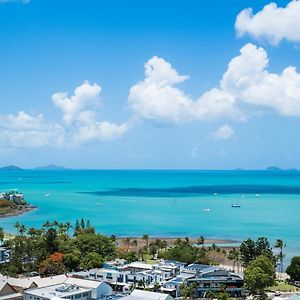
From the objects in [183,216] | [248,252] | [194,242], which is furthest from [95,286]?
[183,216]

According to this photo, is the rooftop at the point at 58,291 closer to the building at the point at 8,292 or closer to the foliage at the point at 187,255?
the building at the point at 8,292

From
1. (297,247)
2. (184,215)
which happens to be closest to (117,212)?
(184,215)

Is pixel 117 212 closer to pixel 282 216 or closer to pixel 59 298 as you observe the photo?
pixel 282 216

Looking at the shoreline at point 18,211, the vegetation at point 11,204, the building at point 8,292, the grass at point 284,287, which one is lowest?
the grass at point 284,287

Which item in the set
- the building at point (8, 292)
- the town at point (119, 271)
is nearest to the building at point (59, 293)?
the town at point (119, 271)

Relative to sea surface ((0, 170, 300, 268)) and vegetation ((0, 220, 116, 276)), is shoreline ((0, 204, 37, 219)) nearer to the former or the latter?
sea surface ((0, 170, 300, 268))

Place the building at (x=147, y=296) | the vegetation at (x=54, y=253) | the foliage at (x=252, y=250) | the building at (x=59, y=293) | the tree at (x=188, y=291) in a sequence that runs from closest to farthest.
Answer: the building at (x=147, y=296) → the building at (x=59, y=293) → the tree at (x=188, y=291) → the vegetation at (x=54, y=253) → the foliage at (x=252, y=250)

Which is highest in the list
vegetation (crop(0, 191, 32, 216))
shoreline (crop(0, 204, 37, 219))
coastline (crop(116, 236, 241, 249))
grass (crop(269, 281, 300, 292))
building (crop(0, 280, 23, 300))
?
vegetation (crop(0, 191, 32, 216))

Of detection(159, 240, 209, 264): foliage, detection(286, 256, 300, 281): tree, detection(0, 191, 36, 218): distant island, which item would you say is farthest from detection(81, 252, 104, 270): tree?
detection(0, 191, 36, 218): distant island
